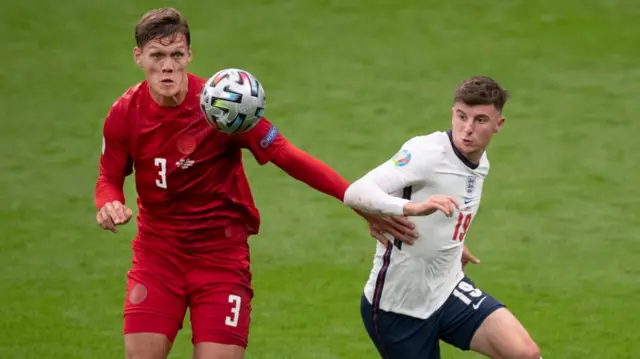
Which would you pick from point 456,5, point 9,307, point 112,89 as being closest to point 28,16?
point 112,89

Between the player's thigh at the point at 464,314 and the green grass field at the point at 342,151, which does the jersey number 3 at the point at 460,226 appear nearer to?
the player's thigh at the point at 464,314

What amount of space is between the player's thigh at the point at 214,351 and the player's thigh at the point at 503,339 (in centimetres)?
133

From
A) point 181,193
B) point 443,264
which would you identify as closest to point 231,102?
point 181,193

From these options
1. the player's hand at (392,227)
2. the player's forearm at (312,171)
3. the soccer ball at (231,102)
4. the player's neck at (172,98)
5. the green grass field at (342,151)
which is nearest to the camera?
the soccer ball at (231,102)

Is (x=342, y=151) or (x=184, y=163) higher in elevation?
(x=184, y=163)

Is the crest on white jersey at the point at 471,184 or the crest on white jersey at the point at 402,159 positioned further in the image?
the crest on white jersey at the point at 471,184

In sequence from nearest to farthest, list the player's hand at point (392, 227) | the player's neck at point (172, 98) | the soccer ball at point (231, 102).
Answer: the soccer ball at point (231, 102) < the player's hand at point (392, 227) < the player's neck at point (172, 98)

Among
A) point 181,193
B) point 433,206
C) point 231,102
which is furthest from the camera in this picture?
point 181,193

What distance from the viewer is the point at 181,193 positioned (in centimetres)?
712

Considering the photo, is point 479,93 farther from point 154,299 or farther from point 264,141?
point 154,299

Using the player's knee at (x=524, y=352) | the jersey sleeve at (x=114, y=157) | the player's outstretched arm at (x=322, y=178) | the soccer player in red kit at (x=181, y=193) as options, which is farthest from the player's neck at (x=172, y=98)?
the player's knee at (x=524, y=352)

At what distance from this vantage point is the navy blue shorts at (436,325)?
7.22 meters

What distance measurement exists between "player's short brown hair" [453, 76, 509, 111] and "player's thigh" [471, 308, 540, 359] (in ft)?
3.79

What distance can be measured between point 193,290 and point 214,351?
1.25 ft
